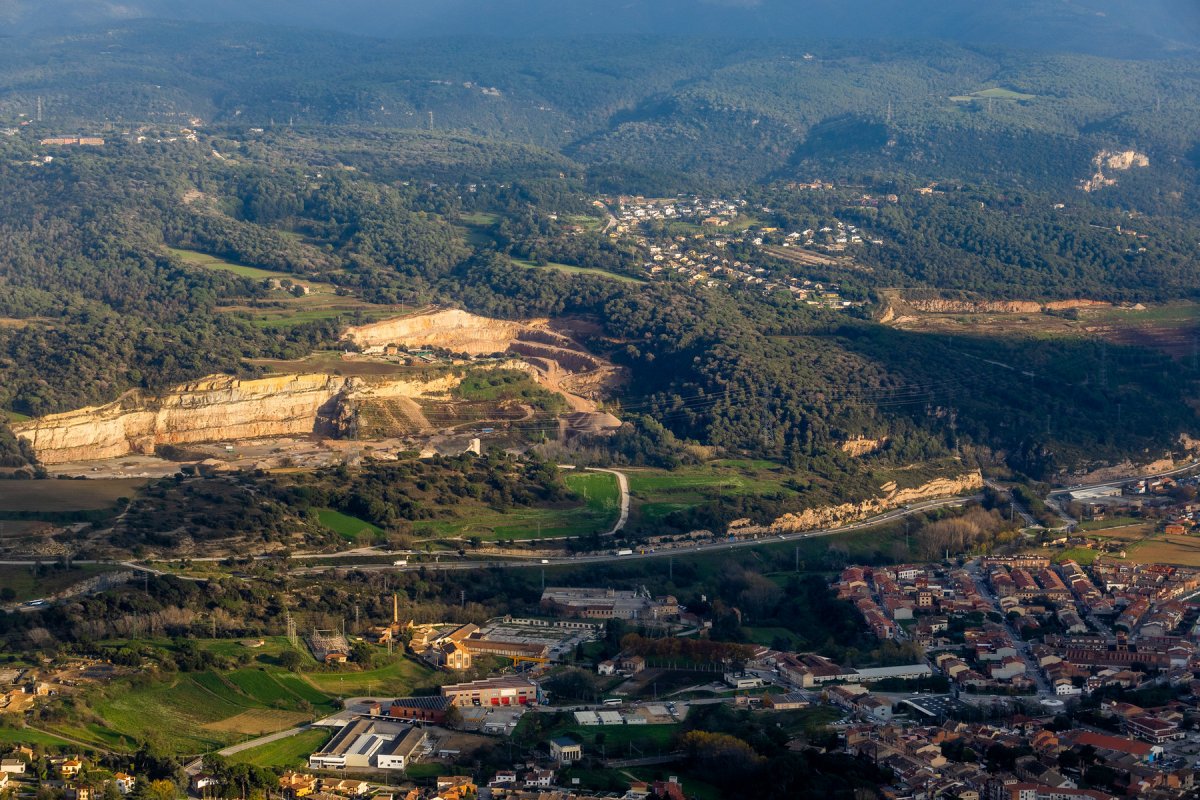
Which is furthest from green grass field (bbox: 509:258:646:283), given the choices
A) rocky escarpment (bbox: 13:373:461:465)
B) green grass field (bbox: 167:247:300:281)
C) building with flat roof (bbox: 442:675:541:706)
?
building with flat roof (bbox: 442:675:541:706)

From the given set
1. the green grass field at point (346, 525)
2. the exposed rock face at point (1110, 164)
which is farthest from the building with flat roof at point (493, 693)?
the exposed rock face at point (1110, 164)

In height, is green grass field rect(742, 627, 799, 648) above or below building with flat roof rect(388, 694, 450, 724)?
below

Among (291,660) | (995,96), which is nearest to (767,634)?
(291,660)

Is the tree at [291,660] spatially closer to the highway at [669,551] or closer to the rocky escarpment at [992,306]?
Answer: the highway at [669,551]

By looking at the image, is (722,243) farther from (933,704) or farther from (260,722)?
(260,722)

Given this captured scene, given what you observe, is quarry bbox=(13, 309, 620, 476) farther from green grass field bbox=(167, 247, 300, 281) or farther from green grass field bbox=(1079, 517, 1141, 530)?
green grass field bbox=(1079, 517, 1141, 530)

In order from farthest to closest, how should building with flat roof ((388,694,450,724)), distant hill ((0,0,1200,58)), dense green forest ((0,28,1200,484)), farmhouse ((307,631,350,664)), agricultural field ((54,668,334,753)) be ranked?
distant hill ((0,0,1200,58))
dense green forest ((0,28,1200,484))
farmhouse ((307,631,350,664))
building with flat roof ((388,694,450,724))
agricultural field ((54,668,334,753))

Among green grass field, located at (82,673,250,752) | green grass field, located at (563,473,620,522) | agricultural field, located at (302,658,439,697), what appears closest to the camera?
green grass field, located at (82,673,250,752)
